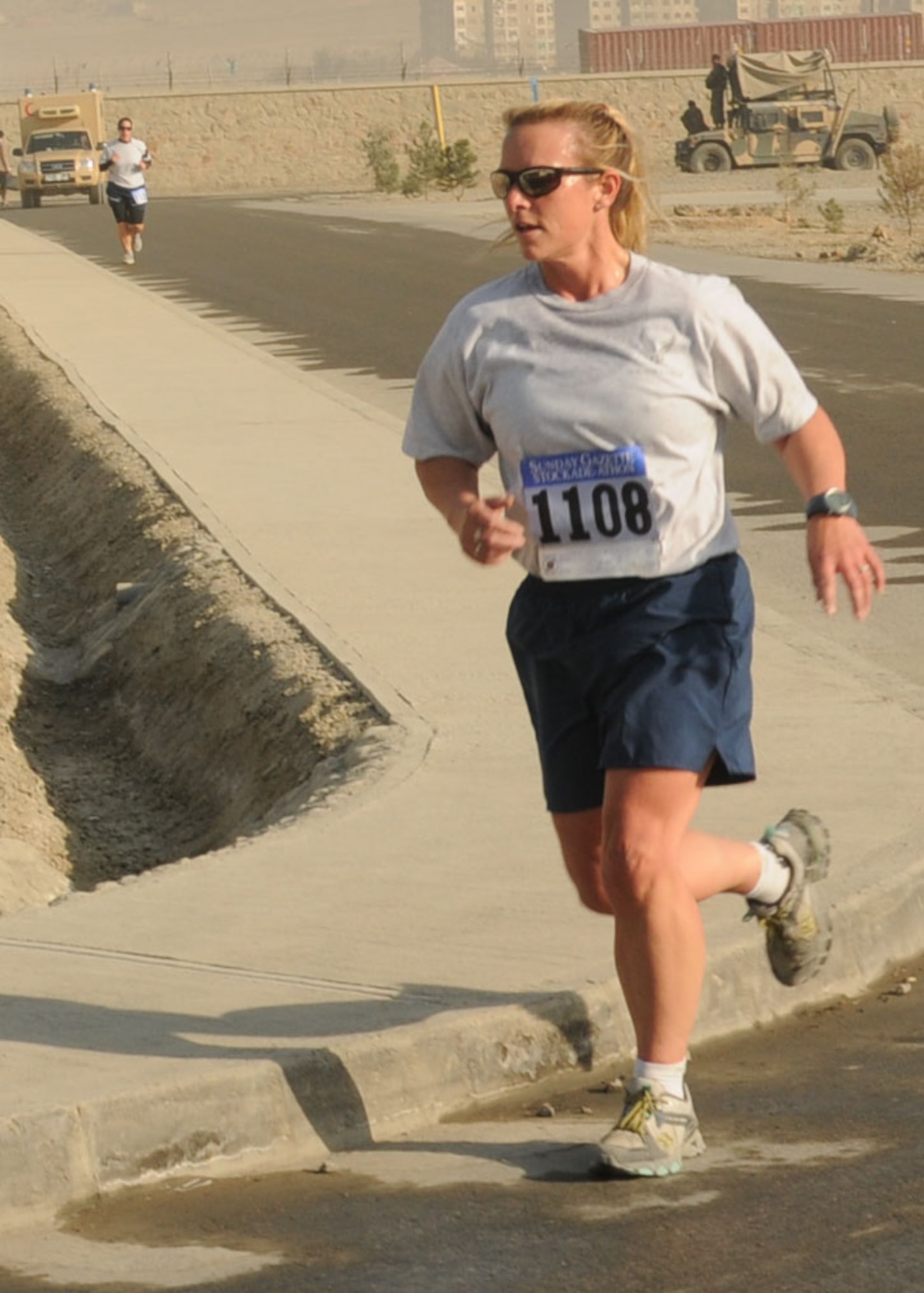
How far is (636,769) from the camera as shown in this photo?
13.7 ft

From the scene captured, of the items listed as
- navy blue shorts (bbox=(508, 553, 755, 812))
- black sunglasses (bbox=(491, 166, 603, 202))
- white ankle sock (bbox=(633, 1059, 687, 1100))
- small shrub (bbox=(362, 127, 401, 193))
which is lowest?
small shrub (bbox=(362, 127, 401, 193))

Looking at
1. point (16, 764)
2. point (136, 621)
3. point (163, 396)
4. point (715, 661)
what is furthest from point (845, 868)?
point (163, 396)

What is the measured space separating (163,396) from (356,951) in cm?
1213

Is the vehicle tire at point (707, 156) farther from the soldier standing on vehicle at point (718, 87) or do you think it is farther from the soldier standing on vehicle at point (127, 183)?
the soldier standing on vehicle at point (127, 183)

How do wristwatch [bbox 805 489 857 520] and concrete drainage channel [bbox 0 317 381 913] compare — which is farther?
concrete drainage channel [bbox 0 317 381 913]

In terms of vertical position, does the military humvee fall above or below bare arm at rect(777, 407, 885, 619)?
below

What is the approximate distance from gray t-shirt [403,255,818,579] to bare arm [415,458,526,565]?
0.31 ft

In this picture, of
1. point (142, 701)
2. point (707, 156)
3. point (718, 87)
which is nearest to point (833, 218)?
point (707, 156)

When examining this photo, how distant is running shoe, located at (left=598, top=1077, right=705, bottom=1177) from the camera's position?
13.8 ft

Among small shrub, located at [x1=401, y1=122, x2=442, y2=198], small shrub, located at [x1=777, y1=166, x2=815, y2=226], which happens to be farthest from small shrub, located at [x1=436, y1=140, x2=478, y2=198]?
small shrub, located at [x1=777, y1=166, x2=815, y2=226]

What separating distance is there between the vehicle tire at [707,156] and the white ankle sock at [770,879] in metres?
60.2

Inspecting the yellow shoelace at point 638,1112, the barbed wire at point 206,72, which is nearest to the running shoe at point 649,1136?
the yellow shoelace at point 638,1112

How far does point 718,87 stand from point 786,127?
204 centimetres

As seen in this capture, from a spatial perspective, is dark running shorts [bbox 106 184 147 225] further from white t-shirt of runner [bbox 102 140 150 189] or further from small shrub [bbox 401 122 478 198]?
small shrub [bbox 401 122 478 198]
